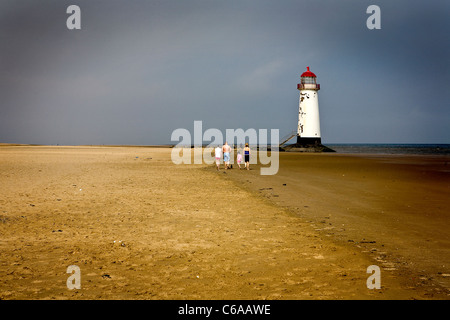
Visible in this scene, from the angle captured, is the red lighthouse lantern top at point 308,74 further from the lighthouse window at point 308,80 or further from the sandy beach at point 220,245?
the sandy beach at point 220,245

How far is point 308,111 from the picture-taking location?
201ft

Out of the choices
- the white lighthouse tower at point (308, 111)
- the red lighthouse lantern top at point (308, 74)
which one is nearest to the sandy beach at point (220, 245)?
the white lighthouse tower at point (308, 111)

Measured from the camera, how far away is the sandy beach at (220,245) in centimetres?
482

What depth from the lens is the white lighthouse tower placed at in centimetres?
6075

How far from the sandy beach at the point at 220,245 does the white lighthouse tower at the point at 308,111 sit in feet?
162

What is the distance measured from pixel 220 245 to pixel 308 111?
5715 centimetres

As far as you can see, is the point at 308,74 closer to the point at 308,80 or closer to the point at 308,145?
the point at 308,80

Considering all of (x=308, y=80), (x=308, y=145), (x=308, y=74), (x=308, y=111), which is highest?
(x=308, y=74)

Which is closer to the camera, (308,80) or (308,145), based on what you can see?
(308,80)

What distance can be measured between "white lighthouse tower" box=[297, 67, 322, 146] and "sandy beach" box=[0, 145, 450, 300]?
49460mm

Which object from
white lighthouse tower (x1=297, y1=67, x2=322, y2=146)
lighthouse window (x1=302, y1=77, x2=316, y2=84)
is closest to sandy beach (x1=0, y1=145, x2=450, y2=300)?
white lighthouse tower (x1=297, y1=67, x2=322, y2=146)

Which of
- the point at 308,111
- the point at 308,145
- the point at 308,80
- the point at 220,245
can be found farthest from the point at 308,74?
the point at 220,245

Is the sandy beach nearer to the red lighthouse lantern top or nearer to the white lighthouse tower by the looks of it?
the white lighthouse tower
